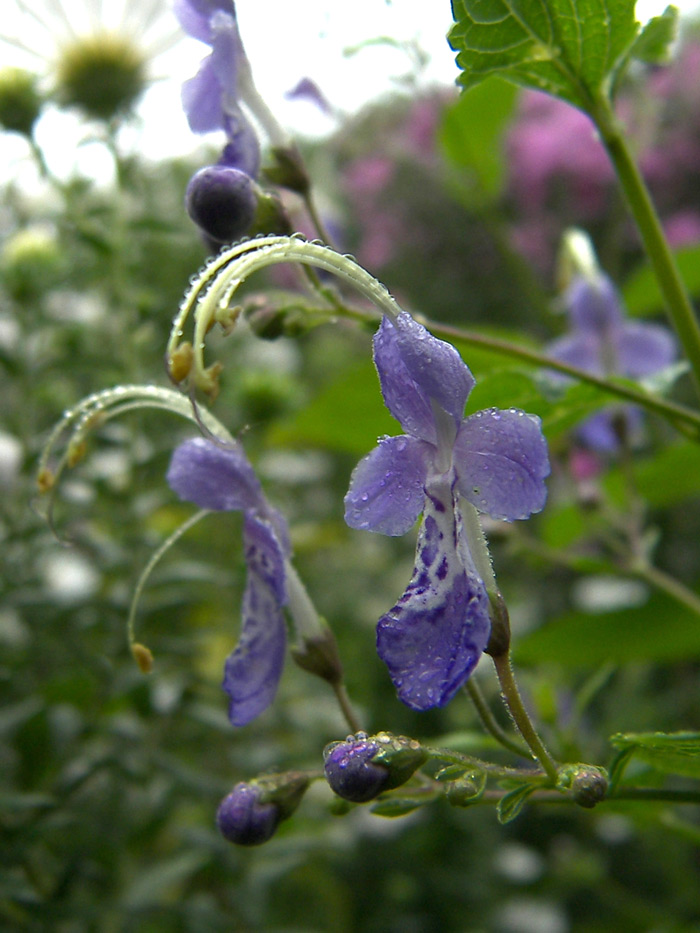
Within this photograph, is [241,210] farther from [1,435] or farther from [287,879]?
[287,879]

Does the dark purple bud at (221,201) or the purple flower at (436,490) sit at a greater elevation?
the dark purple bud at (221,201)

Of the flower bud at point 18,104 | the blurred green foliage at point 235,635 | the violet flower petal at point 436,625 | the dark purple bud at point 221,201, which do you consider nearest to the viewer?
the violet flower petal at point 436,625

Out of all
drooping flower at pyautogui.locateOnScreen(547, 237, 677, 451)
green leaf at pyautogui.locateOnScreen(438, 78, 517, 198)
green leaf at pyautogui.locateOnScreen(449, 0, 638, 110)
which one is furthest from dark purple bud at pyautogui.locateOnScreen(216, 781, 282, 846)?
green leaf at pyautogui.locateOnScreen(438, 78, 517, 198)

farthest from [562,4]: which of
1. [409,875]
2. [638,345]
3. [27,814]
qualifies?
[409,875]

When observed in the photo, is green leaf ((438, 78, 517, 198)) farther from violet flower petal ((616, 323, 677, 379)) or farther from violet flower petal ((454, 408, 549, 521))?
violet flower petal ((454, 408, 549, 521))

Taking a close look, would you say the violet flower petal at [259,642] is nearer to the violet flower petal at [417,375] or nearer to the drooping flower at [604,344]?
the violet flower petal at [417,375]

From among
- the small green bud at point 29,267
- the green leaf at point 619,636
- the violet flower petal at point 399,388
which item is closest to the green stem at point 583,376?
the violet flower petal at point 399,388
